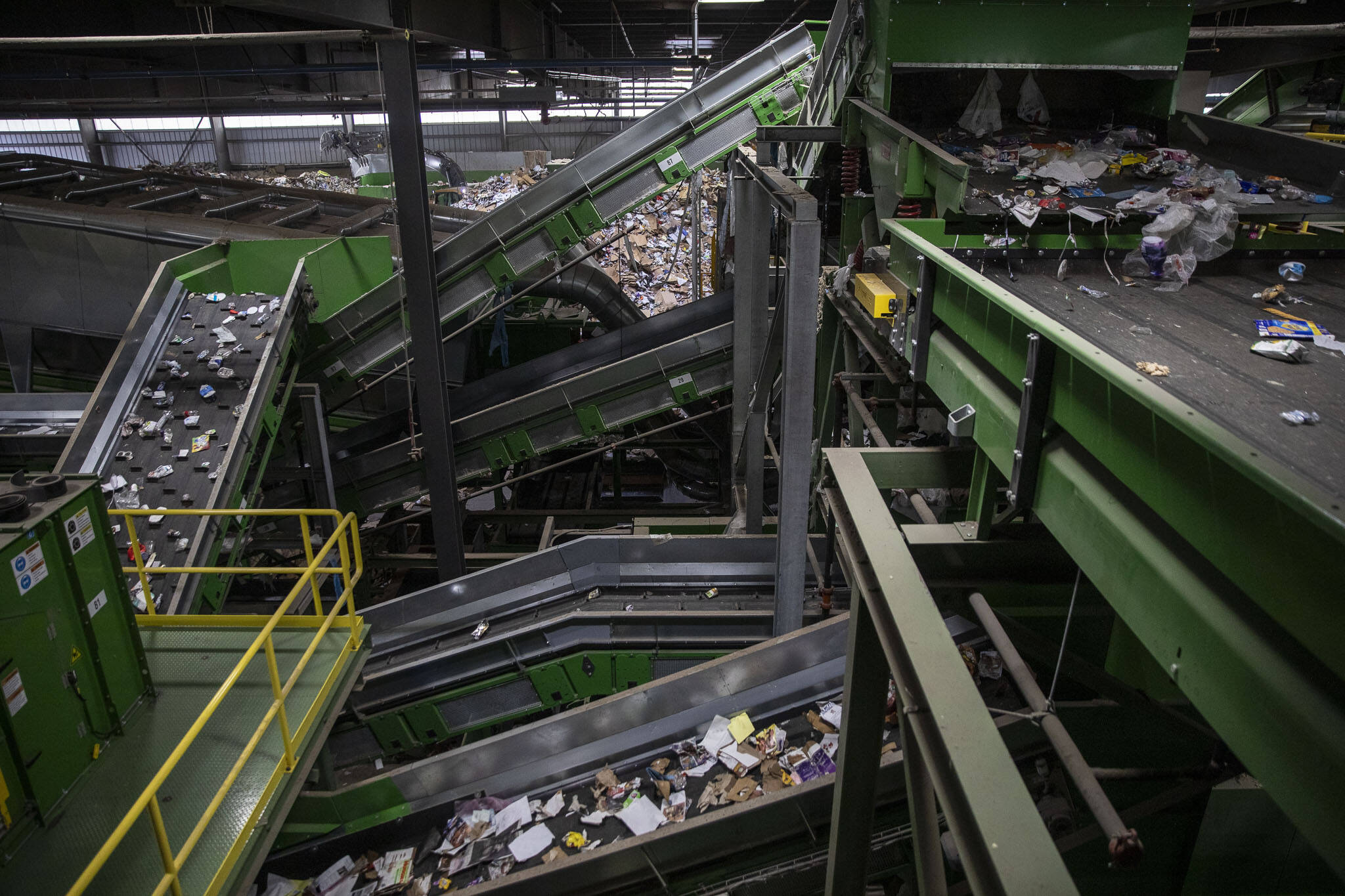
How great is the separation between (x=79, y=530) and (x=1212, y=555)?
13.5 feet

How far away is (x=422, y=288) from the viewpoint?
5.91 m

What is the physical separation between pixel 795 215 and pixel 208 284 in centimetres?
562

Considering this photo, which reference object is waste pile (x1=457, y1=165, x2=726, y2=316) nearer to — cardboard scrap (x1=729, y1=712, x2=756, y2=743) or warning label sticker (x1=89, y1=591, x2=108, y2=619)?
cardboard scrap (x1=729, y1=712, x2=756, y2=743)

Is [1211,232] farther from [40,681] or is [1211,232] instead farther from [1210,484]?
[40,681]

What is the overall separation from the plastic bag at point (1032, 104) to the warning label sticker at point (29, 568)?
17.4ft

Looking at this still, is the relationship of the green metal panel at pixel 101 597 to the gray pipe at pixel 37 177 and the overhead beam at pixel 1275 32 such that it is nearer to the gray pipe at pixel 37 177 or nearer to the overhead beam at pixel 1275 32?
the overhead beam at pixel 1275 32

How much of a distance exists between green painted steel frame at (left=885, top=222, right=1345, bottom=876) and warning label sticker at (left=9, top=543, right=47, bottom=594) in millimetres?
3673

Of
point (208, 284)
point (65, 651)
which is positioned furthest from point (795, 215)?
point (208, 284)

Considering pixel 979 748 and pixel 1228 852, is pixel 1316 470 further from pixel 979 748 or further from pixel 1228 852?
pixel 1228 852

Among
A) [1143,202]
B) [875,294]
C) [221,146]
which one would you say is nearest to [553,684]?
[875,294]

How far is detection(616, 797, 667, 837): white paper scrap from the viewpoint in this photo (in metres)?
3.92

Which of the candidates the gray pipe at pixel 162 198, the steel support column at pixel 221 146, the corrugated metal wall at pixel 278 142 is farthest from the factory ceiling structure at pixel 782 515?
the corrugated metal wall at pixel 278 142

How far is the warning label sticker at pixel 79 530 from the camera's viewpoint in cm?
330

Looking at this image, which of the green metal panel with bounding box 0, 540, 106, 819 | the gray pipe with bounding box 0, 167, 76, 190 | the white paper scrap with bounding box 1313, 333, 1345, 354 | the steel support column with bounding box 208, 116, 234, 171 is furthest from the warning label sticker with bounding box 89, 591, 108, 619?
the steel support column with bounding box 208, 116, 234, 171
